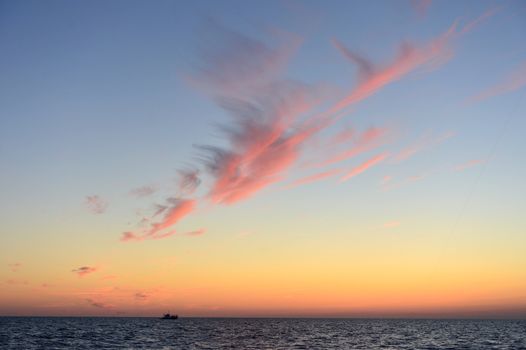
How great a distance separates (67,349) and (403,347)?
54026 mm

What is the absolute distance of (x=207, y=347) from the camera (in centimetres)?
7825

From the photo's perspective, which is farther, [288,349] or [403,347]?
[403,347]

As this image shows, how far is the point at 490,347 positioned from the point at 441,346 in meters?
7.92

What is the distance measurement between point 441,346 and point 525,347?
1321 centimetres

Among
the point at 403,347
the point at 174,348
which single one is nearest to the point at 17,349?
the point at 174,348

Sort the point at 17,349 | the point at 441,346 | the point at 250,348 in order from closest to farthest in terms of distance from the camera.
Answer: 1. the point at 17,349
2. the point at 250,348
3. the point at 441,346

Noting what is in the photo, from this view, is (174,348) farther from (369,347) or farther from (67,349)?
(369,347)

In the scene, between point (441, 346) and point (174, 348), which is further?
point (441, 346)

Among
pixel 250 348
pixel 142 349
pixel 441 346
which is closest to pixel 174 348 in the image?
pixel 142 349

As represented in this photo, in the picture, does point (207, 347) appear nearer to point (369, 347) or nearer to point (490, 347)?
point (369, 347)

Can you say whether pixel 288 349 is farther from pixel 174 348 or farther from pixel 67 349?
pixel 67 349

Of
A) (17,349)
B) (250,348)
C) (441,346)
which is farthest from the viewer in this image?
(441,346)

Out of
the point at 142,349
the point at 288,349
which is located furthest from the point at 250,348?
the point at 142,349

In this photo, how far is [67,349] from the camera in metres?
71.9
